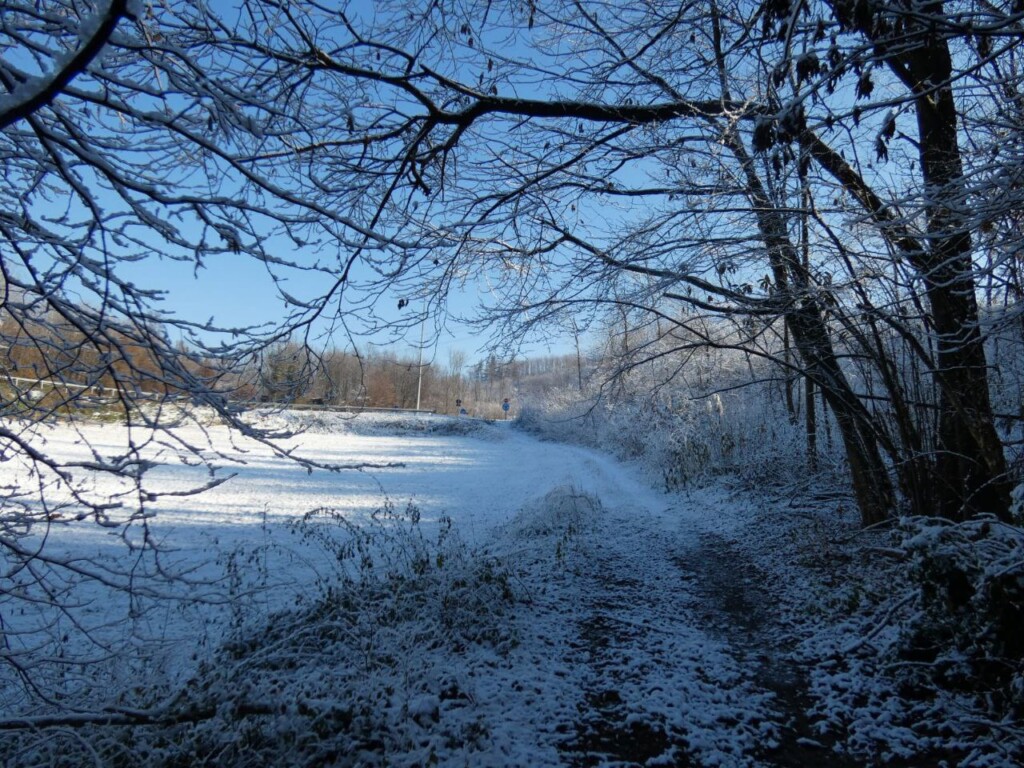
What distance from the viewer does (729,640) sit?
444 centimetres

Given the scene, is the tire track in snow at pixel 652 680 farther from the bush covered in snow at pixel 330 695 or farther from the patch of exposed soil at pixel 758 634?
the bush covered in snow at pixel 330 695

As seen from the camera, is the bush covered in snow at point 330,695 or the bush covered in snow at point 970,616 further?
the bush covered in snow at point 970,616

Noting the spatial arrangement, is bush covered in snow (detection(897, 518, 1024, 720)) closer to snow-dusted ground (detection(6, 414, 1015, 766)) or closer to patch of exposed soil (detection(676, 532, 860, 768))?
snow-dusted ground (detection(6, 414, 1015, 766))

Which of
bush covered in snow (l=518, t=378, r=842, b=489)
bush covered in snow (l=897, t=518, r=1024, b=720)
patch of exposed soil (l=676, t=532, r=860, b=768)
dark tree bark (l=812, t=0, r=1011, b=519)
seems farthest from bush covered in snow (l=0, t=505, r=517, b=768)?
dark tree bark (l=812, t=0, r=1011, b=519)

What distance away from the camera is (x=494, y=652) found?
423 centimetres

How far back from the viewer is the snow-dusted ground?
3.03 meters

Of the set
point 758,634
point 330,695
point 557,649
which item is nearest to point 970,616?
point 758,634

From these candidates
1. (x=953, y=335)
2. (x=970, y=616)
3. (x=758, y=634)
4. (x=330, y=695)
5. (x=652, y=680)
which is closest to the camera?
(x=970, y=616)

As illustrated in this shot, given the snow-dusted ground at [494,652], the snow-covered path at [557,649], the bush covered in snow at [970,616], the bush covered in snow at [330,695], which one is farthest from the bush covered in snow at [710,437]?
the bush covered in snow at [970,616]

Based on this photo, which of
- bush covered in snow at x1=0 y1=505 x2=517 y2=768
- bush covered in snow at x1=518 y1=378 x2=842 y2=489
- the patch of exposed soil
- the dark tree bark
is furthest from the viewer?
bush covered in snow at x1=518 y1=378 x2=842 y2=489

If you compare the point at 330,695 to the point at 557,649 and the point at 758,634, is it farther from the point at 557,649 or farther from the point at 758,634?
the point at 758,634

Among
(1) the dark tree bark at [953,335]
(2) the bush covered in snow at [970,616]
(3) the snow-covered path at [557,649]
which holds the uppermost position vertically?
(1) the dark tree bark at [953,335]

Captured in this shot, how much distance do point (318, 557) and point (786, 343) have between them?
655cm

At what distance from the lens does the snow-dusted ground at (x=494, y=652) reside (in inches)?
119
